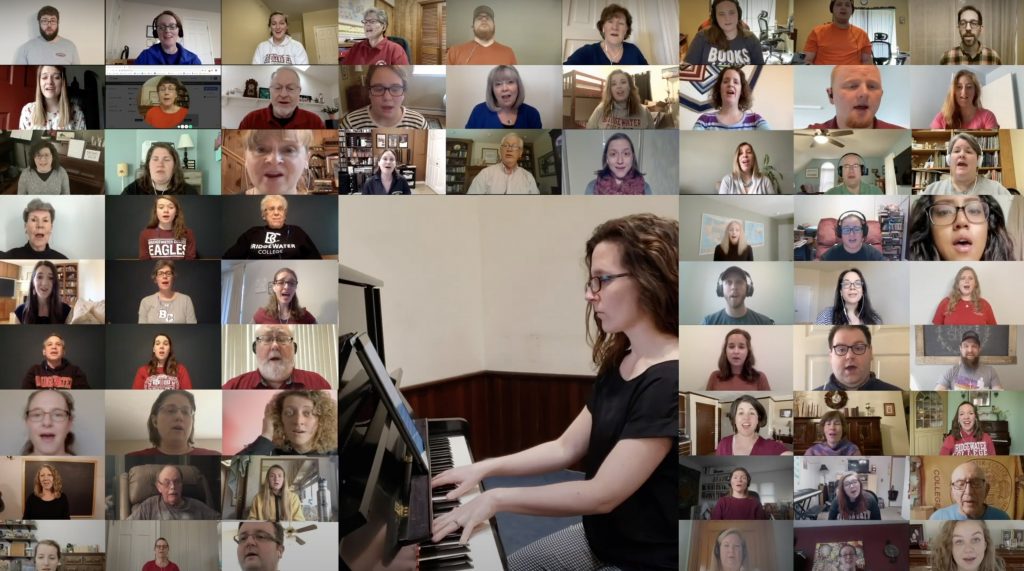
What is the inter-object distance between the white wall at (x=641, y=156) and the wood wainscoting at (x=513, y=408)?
0.85 m

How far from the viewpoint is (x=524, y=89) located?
411 cm

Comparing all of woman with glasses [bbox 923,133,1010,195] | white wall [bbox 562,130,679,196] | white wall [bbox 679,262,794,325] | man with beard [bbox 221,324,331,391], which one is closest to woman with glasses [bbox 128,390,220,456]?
man with beard [bbox 221,324,331,391]

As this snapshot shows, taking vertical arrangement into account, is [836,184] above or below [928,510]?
above

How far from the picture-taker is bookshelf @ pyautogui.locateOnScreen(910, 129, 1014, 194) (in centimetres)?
410

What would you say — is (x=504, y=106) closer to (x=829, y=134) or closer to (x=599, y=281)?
(x=599, y=281)

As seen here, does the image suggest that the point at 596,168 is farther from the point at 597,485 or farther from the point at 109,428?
the point at 109,428

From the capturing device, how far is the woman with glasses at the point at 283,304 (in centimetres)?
409

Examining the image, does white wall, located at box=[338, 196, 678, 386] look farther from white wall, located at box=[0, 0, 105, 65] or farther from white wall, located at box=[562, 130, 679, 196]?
white wall, located at box=[0, 0, 105, 65]

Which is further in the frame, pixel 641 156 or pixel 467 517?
pixel 641 156

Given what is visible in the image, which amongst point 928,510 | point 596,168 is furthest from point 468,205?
point 928,510

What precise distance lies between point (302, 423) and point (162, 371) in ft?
2.15

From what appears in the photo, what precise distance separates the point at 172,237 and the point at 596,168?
1.87 meters

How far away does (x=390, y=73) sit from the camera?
4105mm

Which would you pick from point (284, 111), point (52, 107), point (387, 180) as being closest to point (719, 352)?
point (387, 180)
